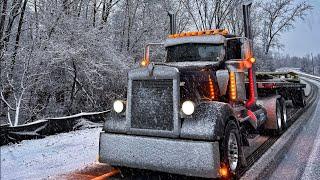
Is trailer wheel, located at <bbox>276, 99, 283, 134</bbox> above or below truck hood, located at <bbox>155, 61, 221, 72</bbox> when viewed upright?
below

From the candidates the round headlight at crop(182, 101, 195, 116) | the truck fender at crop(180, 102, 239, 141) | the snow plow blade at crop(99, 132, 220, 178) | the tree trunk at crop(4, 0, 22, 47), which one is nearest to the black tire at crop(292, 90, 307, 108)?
the truck fender at crop(180, 102, 239, 141)

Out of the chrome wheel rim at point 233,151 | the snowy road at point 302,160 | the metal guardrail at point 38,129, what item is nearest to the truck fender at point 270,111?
the snowy road at point 302,160

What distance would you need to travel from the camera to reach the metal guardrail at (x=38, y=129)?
7.90 metres

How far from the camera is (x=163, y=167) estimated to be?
5.05 meters

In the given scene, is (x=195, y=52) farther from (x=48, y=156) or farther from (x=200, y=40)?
(x=48, y=156)

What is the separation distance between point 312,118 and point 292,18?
1595 inches

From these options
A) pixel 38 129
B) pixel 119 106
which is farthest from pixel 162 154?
pixel 38 129

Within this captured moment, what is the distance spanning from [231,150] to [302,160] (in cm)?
203

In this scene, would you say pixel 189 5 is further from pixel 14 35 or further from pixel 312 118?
pixel 312 118

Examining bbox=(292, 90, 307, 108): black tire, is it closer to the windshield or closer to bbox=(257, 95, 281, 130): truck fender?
bbox=(257, 95, 281, 130): truck fender

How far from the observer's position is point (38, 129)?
28.6ft

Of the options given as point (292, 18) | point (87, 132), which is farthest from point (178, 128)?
point (292, 18)

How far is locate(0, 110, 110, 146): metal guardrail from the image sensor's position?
790cm

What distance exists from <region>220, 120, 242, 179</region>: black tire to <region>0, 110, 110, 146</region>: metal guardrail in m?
5.31
